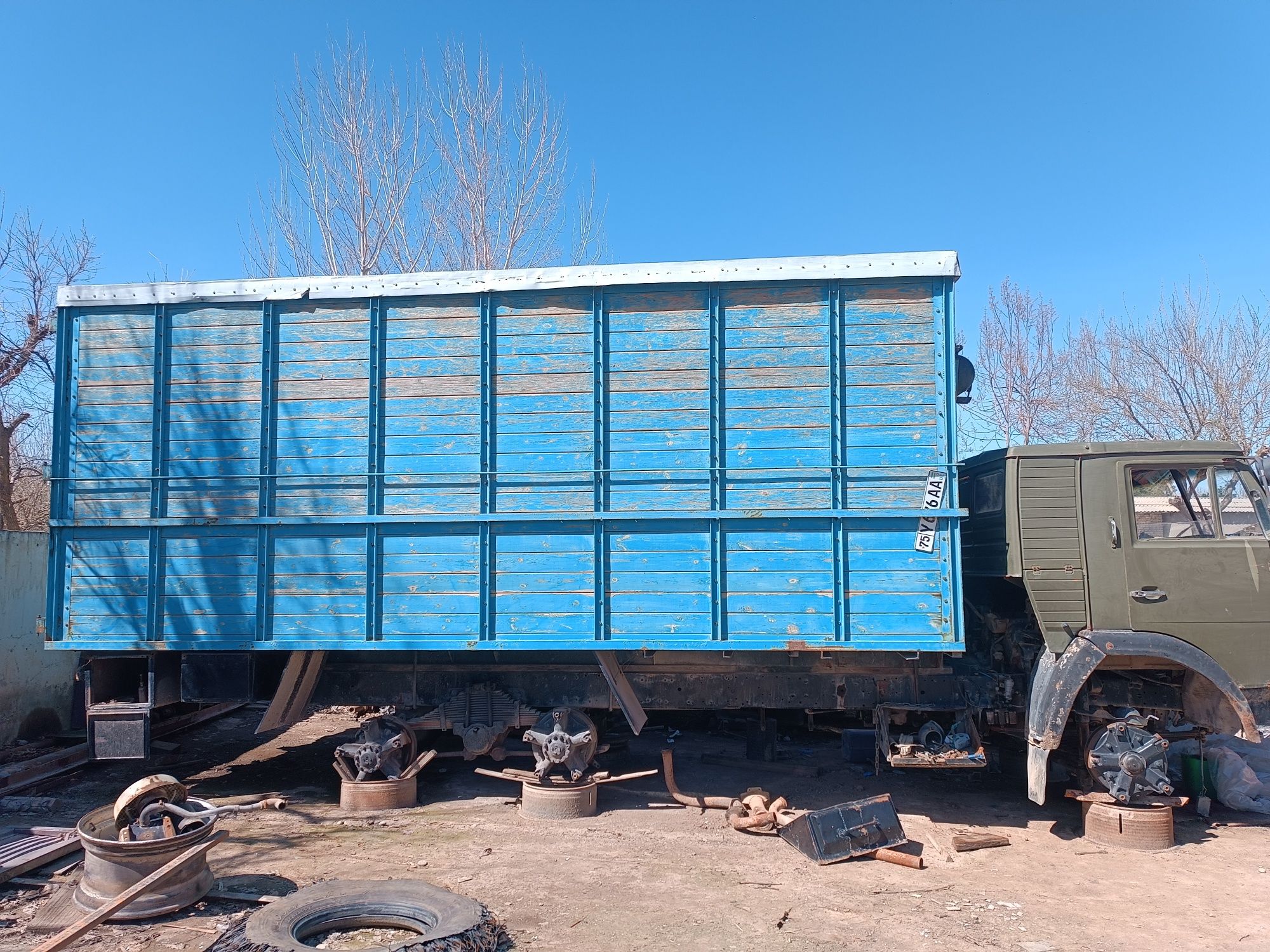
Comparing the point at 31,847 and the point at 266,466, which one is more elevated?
the point at 266,466

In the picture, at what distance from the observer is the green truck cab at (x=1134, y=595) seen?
5848 millimetres

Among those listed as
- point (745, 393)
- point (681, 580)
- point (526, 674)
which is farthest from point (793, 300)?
point (526, 674)

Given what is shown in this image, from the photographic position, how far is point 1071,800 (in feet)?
23.1

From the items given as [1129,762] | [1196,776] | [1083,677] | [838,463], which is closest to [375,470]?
[838,463]

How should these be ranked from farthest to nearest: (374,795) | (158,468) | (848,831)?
(374,795) < (158,468) < (848,831)

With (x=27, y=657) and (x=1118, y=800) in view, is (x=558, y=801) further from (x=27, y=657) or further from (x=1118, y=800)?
(x=27, y=657)

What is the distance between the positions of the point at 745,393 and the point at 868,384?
910 millimetres

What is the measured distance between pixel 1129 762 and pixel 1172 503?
1930 mm

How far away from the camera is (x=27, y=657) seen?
8.47m

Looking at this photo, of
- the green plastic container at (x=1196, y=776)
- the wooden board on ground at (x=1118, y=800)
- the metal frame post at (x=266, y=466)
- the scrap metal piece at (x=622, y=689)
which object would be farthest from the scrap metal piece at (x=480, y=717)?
the green plastic container at (x=1196, y=776)

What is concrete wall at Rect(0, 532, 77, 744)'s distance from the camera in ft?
27.0

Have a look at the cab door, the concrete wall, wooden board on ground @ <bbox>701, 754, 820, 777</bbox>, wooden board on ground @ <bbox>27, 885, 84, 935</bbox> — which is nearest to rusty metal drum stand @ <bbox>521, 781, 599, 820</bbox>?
wooden board on ground @ <bbox>701, 754, 820, 777</bbox>

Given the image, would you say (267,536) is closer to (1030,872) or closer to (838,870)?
(838,870)

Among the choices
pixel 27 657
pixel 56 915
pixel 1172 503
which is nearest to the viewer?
pixel 56 915
